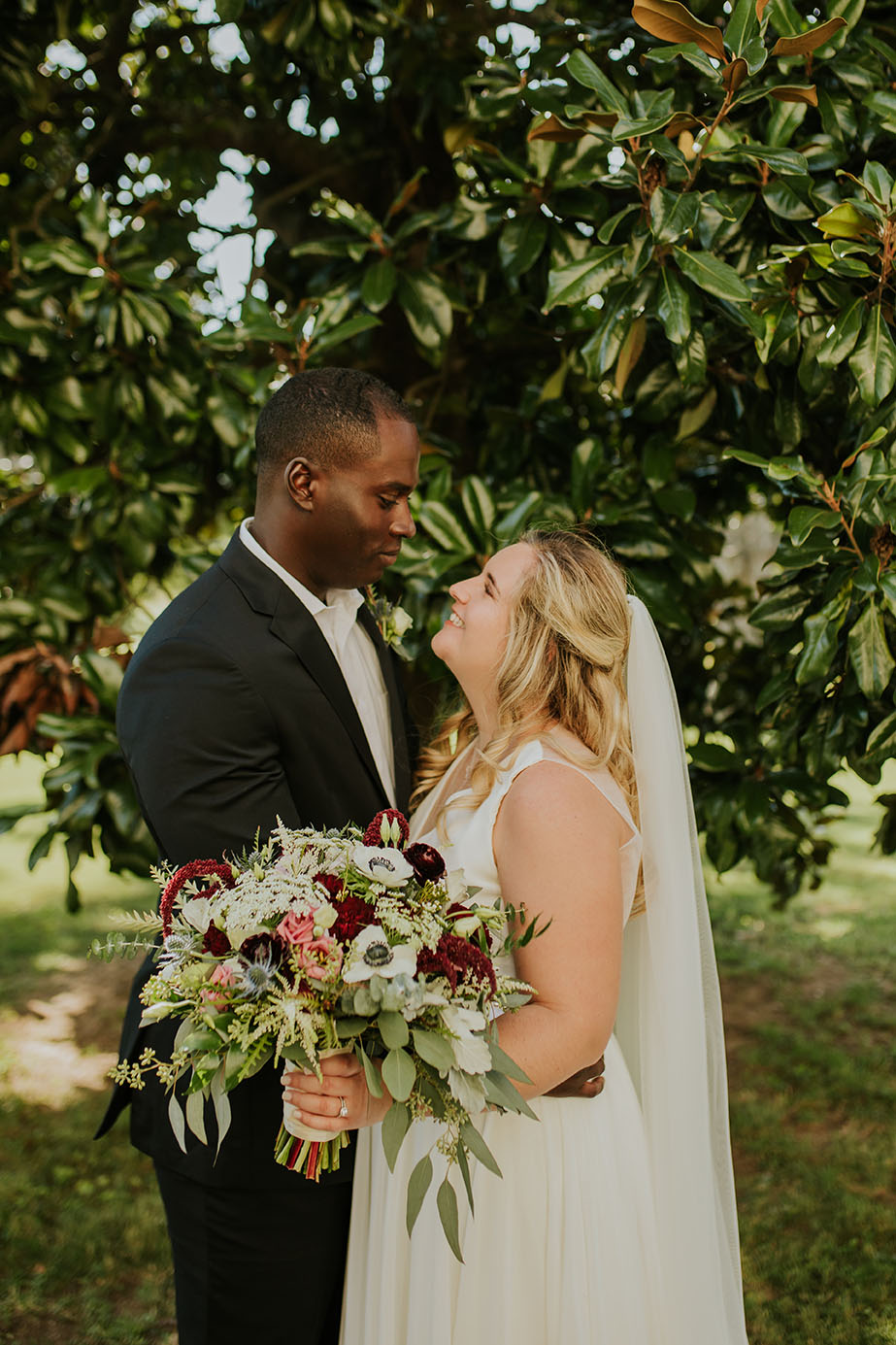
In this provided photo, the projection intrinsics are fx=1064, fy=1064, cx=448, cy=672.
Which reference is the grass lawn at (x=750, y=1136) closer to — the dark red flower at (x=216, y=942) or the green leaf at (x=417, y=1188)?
the green leaf at (x=417, y=1188)

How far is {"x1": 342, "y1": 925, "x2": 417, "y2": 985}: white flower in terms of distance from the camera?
141cm

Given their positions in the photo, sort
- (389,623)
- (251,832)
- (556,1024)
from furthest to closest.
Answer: (389,623), (251,832), (556,1024)

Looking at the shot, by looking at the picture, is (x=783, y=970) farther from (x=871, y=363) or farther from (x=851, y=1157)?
(x=871, y=363)

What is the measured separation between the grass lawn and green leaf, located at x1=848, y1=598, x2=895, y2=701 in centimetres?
162

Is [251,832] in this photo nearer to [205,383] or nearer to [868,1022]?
[205,383]

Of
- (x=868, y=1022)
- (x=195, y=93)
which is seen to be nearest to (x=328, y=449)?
(x=195, y=93)

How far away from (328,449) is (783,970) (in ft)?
14.8

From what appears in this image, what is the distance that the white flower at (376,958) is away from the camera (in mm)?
1411

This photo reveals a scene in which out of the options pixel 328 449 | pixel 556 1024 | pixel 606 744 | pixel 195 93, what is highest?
pixel 195 93

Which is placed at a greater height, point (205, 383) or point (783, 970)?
point (205, 383)

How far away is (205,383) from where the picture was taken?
3.17 meters

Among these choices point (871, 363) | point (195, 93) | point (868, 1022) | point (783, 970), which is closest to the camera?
point (871, 363)

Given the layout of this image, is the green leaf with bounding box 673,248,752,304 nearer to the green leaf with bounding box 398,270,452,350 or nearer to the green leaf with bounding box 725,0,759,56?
the green leaf with bounding box 725,0,759,56

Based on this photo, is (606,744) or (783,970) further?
(783,970)
